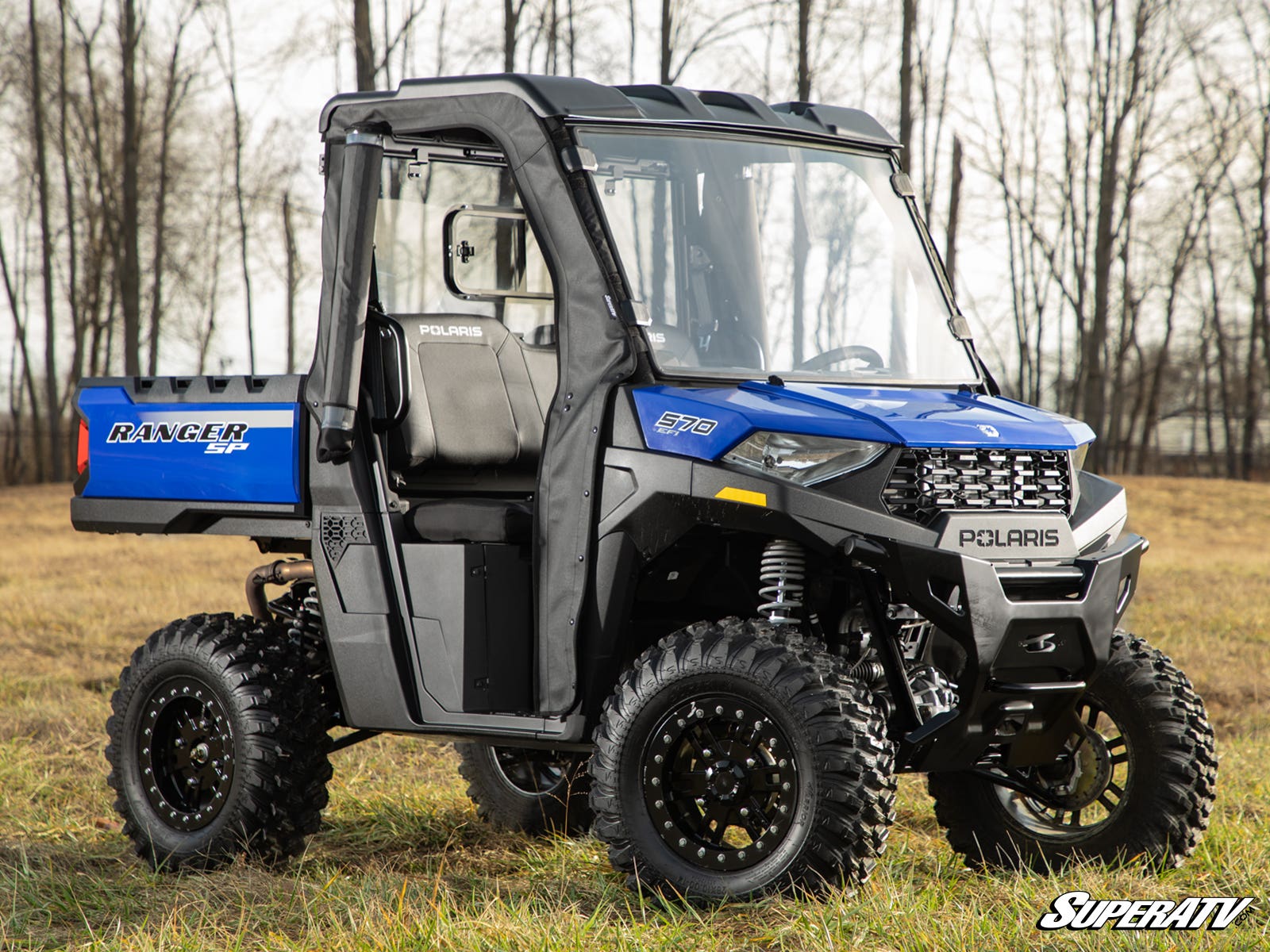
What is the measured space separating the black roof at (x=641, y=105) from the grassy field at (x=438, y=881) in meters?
2.51

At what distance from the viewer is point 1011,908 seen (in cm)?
439

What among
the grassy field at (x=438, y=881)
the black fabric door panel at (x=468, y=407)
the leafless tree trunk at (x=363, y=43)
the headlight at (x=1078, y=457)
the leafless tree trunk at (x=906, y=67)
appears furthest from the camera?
the leafless tree trunk at (x=906, y=67)

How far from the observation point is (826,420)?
4.32 meters

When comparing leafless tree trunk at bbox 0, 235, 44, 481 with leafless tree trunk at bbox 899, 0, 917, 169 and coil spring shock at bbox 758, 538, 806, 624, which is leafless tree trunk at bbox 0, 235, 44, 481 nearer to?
leafless tree trunk at bbox 899, 0, 917, 169

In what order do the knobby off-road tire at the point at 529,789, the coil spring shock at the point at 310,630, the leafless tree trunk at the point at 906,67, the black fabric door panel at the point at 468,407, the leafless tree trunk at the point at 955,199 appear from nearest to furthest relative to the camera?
the black fabric door panel at the point at 468,407 → the coil spring shock at the point at 310,630 → the knobby off-road tire at the point at 529,789 → the leafless tree trunk at the point at 906,67 → the leafless tree trunk at the point at 955,199

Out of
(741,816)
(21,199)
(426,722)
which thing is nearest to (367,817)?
(426,722)

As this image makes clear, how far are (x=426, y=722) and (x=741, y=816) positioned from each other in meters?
1.31

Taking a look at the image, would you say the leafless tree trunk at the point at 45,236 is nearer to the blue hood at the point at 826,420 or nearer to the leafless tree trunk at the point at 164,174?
the leafless tree trunk at the point at 164,174

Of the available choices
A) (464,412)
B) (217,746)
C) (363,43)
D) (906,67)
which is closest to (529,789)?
(217,746)

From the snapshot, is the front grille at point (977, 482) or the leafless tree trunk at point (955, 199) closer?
the front grille at point (977, 482)

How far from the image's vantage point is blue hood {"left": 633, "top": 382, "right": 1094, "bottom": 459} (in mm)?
4305

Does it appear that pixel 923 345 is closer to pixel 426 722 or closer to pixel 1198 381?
pixel 426 722

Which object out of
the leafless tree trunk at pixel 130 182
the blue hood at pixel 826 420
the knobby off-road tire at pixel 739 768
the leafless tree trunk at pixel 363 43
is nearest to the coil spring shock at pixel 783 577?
the knobby off-road tire at pixel 739 768

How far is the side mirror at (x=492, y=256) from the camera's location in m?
5.89
